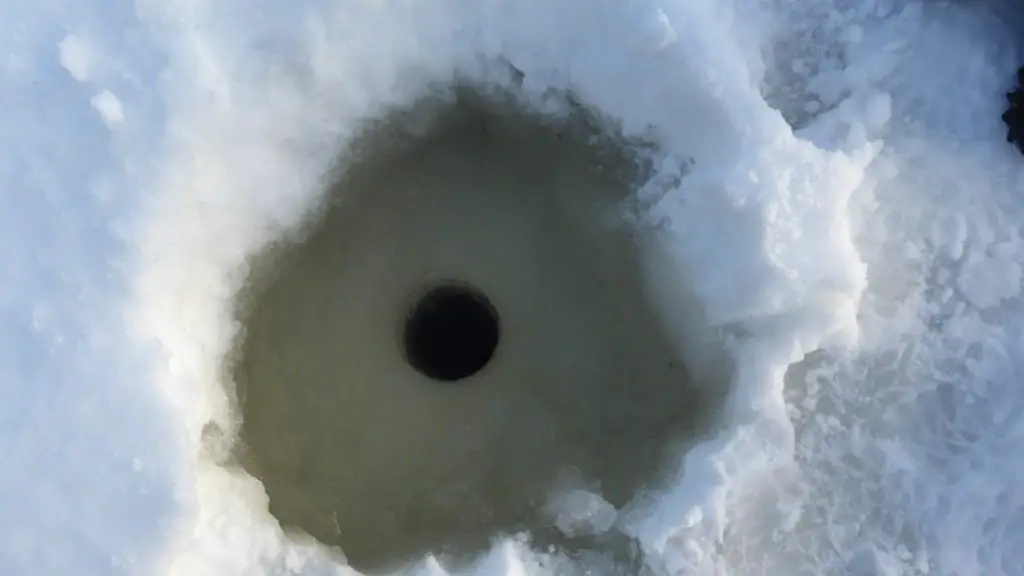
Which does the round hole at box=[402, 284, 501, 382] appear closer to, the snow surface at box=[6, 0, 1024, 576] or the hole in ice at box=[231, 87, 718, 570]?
the hole in ice at box=[231, 87, 718, 570]

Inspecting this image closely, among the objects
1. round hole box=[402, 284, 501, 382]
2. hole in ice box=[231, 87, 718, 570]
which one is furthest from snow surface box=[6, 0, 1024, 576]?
round hole box=[402, 284, 501, 382]

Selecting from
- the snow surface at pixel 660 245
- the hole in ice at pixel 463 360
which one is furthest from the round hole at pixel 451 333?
the snow surface at pixel 660 245

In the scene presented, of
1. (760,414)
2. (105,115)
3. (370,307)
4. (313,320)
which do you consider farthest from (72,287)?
(760,414)

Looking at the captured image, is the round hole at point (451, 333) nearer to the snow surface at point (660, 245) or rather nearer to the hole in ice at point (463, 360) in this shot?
the hole in ice at point (463, 360)

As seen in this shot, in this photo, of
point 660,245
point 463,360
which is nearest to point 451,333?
point 463,360

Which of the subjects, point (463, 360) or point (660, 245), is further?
point (463, 360)

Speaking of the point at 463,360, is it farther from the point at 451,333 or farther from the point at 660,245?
the point at 660,245

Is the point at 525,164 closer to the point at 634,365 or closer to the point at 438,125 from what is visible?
the point at 438,125
